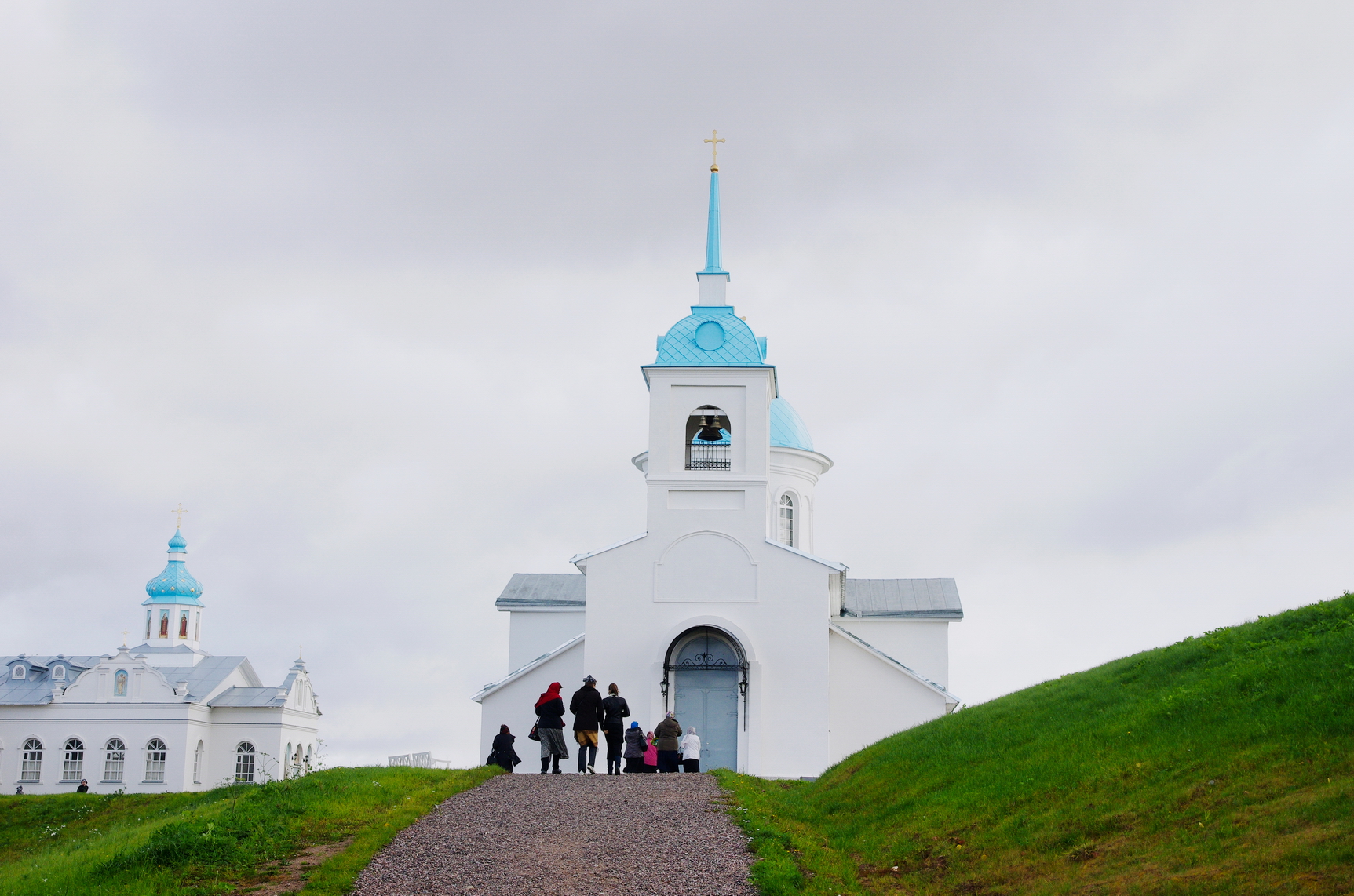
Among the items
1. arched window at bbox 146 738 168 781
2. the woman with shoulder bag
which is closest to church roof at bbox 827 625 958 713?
the woman with shoulder bag

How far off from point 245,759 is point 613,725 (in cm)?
4035

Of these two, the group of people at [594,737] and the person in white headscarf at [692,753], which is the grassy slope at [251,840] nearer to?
the group of people at [594,737]

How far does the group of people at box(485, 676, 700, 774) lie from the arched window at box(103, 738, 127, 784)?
38.3 meters

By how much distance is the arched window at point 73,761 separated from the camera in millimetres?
53344

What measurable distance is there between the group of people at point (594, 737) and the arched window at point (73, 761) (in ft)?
129

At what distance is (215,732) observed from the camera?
5594 cm

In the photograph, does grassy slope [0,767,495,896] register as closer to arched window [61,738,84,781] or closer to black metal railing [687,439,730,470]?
black metal railing [687,439,730,470]

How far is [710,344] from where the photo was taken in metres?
26.2

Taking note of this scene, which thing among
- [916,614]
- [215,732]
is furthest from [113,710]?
[916,614]

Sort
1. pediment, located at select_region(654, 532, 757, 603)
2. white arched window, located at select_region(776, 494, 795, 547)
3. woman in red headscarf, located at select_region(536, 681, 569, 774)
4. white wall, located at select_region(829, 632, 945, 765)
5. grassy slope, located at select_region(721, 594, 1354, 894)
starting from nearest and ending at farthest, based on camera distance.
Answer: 1. grassy slope, located at select_region(721, 594, 1354, 894)
2. woman in red headscarf, located at select_region(536, 681, 569, 774)
3. pediment, located at select_region(654, 532, 757, 603)
4. white wall, located at select_region(829, 632, 945, 765)
5. white arched window, located at select_region(776, 494, 795, 547)

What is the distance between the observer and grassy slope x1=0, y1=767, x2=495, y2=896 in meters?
10.9

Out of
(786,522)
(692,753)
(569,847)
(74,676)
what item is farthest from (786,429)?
(74,676)

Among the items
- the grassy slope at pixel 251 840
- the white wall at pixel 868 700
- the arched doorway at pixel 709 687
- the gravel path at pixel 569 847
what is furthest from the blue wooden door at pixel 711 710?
the gravel path at pixel 569 847

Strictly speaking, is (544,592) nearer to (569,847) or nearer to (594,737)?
(594,737)
